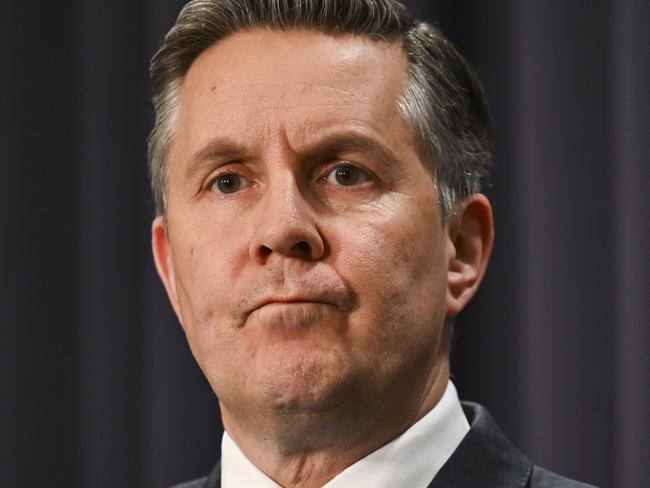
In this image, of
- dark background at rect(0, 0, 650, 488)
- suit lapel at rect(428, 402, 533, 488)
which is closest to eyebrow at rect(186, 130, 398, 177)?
suit lapel at rect(428, 402, 533, 488)

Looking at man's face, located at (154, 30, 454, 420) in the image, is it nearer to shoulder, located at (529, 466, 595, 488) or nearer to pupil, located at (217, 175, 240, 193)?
pupil, located at (217, 175, 240, 193)

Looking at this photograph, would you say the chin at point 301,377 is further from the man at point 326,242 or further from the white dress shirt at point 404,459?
the white dress shirt at point 404,459

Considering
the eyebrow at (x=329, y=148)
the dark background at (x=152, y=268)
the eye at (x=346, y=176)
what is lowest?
the dark background at (x=152, y=268)

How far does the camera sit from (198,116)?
1.26 m

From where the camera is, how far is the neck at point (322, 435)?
116cm

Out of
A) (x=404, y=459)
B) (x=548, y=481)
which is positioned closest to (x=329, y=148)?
(x=404, y=459)

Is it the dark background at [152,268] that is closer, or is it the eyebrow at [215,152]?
the eyebrow at [215,152]

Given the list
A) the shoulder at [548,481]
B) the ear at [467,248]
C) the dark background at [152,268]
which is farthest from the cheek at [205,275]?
the dark background at [152,268]

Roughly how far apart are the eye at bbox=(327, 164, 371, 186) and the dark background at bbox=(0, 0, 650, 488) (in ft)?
1.92

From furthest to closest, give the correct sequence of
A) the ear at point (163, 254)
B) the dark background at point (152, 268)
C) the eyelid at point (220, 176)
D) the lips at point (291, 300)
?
the dark background at point (152, 268) < the ear at point (163, 254) < the eyelid at point (220, 176) < the lips at point (291, 300)

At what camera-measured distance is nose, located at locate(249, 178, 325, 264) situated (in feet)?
3.63

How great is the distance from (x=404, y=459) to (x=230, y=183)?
0.36m

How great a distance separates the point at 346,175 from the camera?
47.3 inches

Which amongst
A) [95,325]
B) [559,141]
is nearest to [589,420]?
[559,141]
